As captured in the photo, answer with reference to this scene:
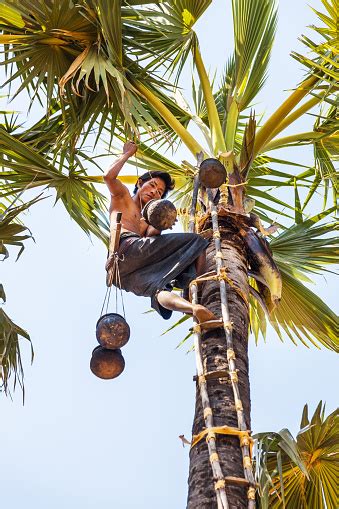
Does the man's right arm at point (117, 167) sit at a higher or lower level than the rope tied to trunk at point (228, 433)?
higher

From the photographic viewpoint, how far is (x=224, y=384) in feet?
13.9

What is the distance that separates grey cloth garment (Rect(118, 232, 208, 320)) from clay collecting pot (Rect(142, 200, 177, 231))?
171 millimetres

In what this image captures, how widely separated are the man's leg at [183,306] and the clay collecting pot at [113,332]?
256mm

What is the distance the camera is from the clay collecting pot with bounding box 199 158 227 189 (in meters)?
5.41

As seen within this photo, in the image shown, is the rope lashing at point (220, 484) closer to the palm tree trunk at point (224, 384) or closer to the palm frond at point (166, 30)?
the palm tree trunk at point (224, 384)

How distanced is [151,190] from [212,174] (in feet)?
2.19

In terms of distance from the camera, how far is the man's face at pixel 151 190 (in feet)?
19.5

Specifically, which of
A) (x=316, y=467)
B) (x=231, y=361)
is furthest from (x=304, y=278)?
(x=231, y=361)

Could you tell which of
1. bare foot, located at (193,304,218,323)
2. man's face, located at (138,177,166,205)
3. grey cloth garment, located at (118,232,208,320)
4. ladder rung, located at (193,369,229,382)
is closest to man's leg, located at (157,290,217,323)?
bare foot, located at (193,304,218,323)

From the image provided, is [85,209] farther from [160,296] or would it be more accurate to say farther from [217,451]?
[217,451]

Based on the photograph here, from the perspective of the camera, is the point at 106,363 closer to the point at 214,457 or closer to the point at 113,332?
the point at 113,332

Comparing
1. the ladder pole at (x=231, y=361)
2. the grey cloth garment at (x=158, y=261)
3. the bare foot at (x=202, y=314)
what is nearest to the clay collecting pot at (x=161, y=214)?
the grey cloth garment at (x=158, y=261)

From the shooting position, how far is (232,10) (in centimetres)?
750

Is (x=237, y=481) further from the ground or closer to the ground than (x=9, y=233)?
closer to the ground
